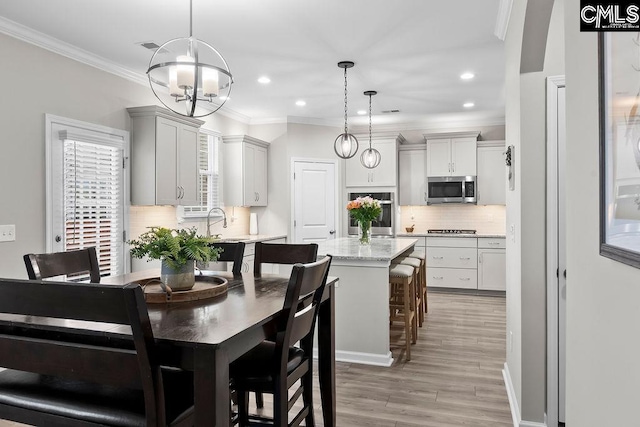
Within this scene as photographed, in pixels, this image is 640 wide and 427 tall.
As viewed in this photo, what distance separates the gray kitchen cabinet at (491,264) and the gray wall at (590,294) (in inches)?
217

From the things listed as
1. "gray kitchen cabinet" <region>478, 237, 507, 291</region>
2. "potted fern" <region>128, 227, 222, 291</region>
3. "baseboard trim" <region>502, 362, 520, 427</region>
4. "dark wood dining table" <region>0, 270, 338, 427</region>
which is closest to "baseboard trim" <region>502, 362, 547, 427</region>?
"baseboard trim" <region>502, 362, 520, 427</region>

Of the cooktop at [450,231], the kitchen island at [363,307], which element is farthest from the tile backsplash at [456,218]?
the kitchen island at [363,307]

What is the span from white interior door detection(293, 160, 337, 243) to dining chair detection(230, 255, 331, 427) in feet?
16.2

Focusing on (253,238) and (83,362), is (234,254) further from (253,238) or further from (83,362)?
(253,238)

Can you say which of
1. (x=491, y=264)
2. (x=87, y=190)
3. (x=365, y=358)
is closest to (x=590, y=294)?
(x=365, y=358)

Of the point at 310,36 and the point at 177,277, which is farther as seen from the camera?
the point at 310,36

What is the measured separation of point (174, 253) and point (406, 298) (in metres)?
2.45

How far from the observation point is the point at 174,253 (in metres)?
1.92

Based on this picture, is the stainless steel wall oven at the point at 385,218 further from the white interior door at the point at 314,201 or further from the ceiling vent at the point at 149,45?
the ceiling vent at the point at 149,45

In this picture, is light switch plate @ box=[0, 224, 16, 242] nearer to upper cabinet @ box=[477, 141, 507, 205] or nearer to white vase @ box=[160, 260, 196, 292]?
white vase @ box=[160, 260, 196, 292]

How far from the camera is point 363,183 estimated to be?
23.8ft

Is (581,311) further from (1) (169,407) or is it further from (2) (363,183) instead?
(2) (363,183)

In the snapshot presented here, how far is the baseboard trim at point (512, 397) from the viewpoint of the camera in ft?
8.72

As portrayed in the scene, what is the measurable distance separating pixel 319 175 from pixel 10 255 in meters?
4.61
